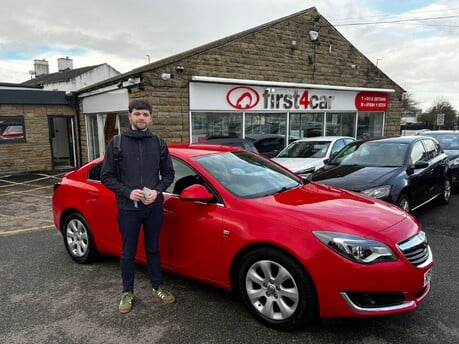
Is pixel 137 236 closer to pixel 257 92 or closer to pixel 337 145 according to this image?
pixel 337 145

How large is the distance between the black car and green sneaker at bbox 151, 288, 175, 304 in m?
Result: 3.09

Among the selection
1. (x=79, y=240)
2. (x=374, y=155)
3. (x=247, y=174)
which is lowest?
(x=79, y=240)

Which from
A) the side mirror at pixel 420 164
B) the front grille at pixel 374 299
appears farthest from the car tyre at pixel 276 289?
the side mirror at pixel 420 164

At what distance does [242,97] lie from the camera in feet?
38.4

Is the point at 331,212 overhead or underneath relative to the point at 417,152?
underneath

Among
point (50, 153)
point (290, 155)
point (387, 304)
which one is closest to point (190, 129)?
point (290, 155)

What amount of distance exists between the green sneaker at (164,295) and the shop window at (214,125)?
7.62m

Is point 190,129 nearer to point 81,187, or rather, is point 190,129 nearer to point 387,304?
point 81,187

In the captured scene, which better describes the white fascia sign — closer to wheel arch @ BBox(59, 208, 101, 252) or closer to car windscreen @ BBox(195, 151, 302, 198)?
wheel arch @ BBox(59, 208, 101, 252)

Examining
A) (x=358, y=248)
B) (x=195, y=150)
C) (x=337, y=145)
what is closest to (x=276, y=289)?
(x=358, y=248)

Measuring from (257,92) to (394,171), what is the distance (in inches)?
278

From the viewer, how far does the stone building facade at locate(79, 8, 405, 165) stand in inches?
390

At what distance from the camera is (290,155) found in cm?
916

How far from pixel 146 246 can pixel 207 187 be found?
0.76 m
